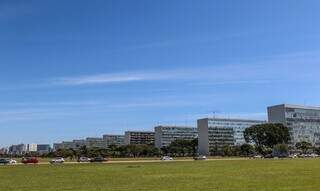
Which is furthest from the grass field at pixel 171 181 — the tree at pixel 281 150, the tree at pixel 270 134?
the tree at pixel 270 134

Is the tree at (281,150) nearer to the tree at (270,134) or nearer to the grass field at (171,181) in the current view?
the tree at (270,134)

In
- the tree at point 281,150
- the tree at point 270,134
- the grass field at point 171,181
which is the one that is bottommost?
the grass field at point 171,181

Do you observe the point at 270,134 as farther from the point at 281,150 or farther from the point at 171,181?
the point at 171,181

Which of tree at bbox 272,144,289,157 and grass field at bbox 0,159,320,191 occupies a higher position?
tree at bbox 272,144,289,157

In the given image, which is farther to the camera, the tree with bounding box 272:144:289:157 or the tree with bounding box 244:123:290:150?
the tree with bounding box 244:123:290:150

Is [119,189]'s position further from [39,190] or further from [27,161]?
[27,161]

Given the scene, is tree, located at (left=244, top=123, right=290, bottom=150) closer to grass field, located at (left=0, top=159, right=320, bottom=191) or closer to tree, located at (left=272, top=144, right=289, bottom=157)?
tree, located at (left=272, top=144, right=289, bottom=157)

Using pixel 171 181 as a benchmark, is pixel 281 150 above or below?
above

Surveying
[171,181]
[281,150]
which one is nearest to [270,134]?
[281,150]

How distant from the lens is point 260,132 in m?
195

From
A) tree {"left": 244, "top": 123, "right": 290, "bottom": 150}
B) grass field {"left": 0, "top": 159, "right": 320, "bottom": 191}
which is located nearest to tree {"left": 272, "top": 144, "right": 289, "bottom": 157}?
tree {"left": 244, "top": 123, "right": 290, "bottom": 150}

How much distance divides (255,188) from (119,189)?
28.1 ft

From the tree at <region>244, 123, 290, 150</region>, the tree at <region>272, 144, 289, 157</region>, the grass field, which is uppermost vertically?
the tree at <region>244, 123, 290, 150</region>

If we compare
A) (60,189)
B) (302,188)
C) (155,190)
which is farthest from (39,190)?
(302,188)
